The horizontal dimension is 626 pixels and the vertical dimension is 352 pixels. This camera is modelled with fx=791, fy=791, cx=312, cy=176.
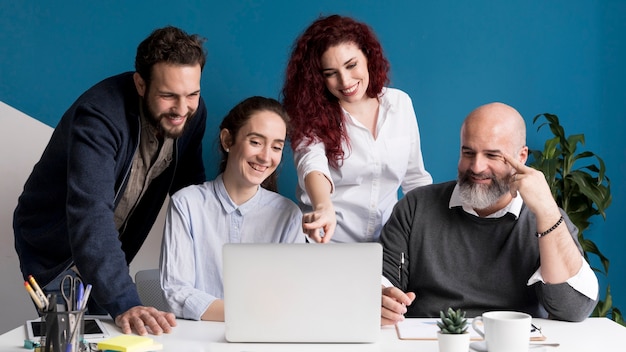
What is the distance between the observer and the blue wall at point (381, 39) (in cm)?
330

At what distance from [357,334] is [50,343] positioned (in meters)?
0.67

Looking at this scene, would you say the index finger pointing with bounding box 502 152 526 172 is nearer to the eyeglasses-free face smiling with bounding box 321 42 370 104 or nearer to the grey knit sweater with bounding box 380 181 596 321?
the grey knit sweater with bounding box 380 181 596 321

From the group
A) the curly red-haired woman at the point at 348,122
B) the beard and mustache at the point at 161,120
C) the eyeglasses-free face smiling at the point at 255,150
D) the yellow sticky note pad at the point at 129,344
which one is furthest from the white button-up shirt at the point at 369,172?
the yellow sticky note pad at the point at 129,344

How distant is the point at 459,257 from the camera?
2373 mm

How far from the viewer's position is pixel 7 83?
3.31 meters

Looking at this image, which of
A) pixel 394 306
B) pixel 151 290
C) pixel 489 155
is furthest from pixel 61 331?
pixel 489 155

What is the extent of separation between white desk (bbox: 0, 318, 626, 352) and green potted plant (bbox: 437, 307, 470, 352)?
4.2 inches

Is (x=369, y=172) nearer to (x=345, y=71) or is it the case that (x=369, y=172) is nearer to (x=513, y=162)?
(x=345, y=71)

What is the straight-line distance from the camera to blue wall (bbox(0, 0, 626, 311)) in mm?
3297

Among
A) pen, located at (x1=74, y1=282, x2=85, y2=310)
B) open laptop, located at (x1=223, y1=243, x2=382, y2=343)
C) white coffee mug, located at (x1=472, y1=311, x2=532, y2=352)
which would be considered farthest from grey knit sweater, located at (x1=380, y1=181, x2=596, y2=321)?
pen, located at (x1=74, y1=282, x2=85, y2=310)

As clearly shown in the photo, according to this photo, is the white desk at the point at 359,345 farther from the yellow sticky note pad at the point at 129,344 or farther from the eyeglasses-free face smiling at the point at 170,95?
the eyeglasses-free face smiling at the point at 170,95

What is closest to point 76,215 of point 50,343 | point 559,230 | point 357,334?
point 50,343

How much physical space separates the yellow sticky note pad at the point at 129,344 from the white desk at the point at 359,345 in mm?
39

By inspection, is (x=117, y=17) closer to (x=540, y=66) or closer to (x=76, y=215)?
(x=76, y=215)
